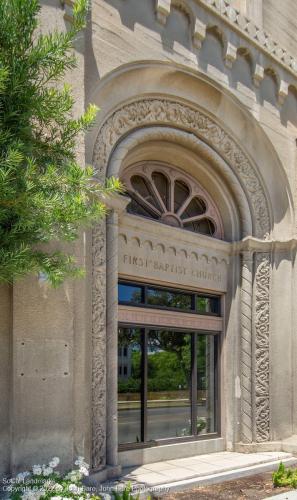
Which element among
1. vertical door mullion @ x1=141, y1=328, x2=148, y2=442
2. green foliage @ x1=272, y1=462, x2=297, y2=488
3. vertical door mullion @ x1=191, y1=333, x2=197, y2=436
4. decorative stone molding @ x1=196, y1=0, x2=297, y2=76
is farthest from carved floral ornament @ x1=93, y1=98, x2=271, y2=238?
green foliage @ x1=272, y1=462, x2=297, y2=488

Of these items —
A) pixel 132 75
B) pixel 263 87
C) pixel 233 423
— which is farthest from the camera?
pixel 263 87

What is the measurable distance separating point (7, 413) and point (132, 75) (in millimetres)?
5465

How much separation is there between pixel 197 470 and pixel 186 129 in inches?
232

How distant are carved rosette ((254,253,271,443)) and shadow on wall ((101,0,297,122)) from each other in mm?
3237

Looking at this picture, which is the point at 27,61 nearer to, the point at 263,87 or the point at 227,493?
the point at 227,493

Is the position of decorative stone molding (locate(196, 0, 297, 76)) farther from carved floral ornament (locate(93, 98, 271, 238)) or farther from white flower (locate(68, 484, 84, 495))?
white flower (locate(68, 484, 84, 495))

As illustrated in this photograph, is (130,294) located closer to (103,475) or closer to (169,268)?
(169,268)

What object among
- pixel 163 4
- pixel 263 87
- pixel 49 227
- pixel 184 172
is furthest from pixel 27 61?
pixel 263 87

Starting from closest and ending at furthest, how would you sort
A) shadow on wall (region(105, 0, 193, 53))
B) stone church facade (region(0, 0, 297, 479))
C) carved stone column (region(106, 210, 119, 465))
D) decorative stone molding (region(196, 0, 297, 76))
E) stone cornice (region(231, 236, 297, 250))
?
stone church facade (region(0, 0, 297, 479))
carved stone column (region(106, 210, 119, 465))
shadow on wall (region(105, 0, 193, 53))
decorative stone molding (region(196, 0, 297, 76))
stone cornice (region(231, 236, 297, 250))

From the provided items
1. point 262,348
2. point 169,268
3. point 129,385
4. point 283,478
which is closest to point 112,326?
point 129,385

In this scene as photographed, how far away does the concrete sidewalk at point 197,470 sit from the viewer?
8.08m

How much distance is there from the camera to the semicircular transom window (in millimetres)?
10008

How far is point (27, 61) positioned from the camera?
501 centimetres

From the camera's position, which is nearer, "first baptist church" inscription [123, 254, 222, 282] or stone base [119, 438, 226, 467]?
stone base [119, 438, 226, 467]
